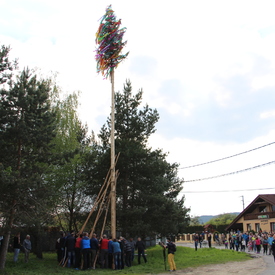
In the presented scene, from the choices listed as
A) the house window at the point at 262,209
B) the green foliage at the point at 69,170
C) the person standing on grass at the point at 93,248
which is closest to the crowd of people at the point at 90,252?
the person standing on grass at the point at 93,248

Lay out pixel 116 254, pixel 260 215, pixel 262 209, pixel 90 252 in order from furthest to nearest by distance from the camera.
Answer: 1. pixel 262 209
2. pixel 260 215
3. pixel 116 254
4. pixel 90 252

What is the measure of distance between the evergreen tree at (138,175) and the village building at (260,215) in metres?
23.0

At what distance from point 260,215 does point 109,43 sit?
32886 millimetres

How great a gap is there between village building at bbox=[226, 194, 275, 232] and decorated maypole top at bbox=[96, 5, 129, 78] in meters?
29.2

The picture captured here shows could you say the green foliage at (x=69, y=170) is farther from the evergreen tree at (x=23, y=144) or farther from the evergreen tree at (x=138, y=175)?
the evergreen tree at (x=23, y=144)

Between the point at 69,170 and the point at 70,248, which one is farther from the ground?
the point at 69,170

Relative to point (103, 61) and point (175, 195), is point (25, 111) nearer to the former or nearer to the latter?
point (103, 61)

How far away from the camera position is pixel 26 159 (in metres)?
16.8

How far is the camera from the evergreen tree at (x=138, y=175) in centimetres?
2166

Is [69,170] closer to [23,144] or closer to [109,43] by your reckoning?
[23,144]

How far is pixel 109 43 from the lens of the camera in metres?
20.7

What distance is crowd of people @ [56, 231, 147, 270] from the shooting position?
658 inches

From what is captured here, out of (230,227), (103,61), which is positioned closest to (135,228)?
→ (103,61)

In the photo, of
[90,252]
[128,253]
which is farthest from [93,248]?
[128,253]
